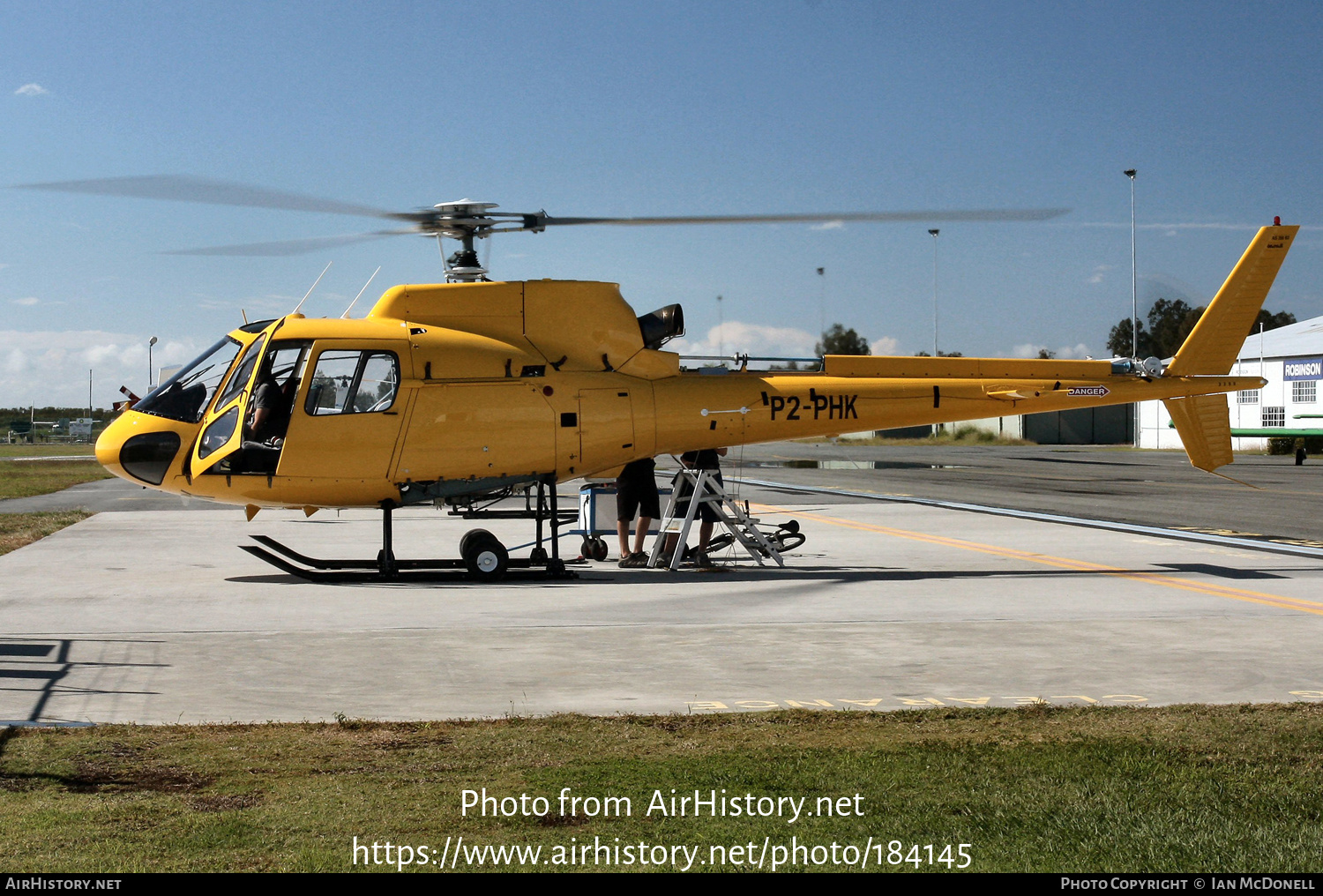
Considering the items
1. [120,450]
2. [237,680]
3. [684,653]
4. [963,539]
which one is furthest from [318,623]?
[963,539]

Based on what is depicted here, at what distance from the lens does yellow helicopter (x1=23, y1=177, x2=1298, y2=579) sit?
13.6m

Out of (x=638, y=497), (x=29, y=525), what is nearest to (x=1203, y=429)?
(x=638, y=497)

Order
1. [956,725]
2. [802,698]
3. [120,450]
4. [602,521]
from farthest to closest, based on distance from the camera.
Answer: [602,521], [120,450], [802,698], [956,725]

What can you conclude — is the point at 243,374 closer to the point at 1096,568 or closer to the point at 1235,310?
the point at 1096,568

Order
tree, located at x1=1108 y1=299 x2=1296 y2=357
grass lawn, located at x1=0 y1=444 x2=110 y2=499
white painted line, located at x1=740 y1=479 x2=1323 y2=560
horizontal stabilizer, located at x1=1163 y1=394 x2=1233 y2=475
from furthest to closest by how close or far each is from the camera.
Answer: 1. tree, located at x1=1108 y1=299 x2=1296 y2=357
2. grass lawn, located at x1=0 y1=444 x2=110 y2=499
3. white painted line, located at x1=740 y1=479 x2=1323 y2=560
4. horizontal stabilizer, located at x1=1163 y1=394 x2=1233 y2=475

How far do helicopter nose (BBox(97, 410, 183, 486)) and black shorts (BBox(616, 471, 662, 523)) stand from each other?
557 centimetres

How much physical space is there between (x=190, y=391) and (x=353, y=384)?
6.46 ft

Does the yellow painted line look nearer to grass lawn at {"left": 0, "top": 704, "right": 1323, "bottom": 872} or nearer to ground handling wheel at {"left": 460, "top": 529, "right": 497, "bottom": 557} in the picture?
grass lawn at {"left": 0, "top": 704, "right": 1323, "bottom": 872}

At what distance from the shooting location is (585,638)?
383 inches

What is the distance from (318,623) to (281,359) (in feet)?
14.1

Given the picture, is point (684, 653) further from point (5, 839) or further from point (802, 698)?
point (5, 839)

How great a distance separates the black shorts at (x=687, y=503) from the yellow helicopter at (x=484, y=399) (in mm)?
473

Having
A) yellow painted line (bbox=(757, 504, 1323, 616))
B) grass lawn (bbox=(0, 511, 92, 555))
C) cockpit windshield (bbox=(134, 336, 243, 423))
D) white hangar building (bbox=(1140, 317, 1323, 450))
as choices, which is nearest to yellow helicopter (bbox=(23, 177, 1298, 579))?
cockpit windshield (bbox=(134, 336, 243, 423))

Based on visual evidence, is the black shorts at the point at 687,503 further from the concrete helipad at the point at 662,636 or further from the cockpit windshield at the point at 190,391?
the cockpit windshield at the point at 190,391
